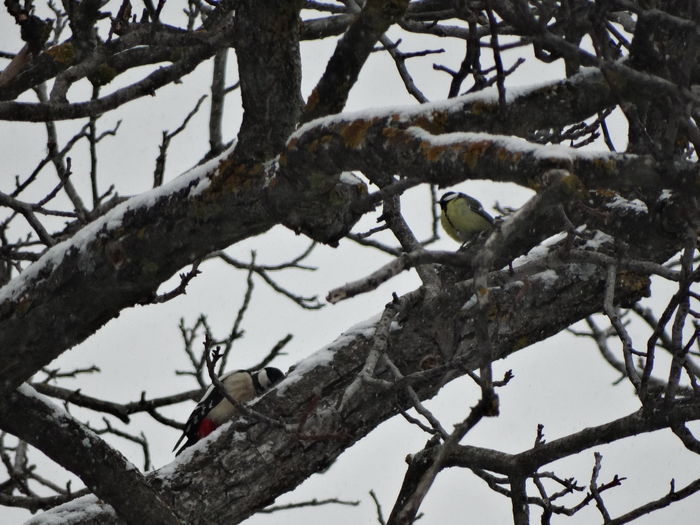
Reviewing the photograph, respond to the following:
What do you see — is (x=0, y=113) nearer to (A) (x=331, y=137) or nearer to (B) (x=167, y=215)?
(B) (x=167, y=215)

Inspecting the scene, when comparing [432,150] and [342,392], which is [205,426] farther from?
[432,150]

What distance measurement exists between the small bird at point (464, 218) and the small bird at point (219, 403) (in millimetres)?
2176

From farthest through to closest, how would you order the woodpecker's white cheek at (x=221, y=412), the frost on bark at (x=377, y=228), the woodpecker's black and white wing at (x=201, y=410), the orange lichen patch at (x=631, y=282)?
the woodpecker's white cheek at (x=221, y=412) → the woodpecker's black and white wing at (x=201, y=410) → the orange lichen patch at (x=631, y=282) → the frost on bark at (x=377, y=228)

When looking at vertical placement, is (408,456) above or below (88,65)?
below

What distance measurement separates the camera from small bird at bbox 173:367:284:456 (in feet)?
21.2

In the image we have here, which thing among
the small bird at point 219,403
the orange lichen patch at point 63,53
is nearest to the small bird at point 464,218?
the small bird at point 219,403

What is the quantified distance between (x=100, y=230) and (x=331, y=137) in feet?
3.17

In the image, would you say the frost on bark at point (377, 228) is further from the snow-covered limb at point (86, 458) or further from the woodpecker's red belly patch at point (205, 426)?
the woodpecker's red belly patch at point (205, 426)

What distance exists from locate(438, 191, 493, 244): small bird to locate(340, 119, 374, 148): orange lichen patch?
5662 millimetres

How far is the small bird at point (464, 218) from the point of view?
8.16 m

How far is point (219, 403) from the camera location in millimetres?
6898

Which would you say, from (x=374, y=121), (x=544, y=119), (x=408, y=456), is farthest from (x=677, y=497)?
(x=374, y=121)

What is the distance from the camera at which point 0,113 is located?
3.41m

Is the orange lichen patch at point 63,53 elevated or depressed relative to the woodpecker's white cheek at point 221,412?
depressed
